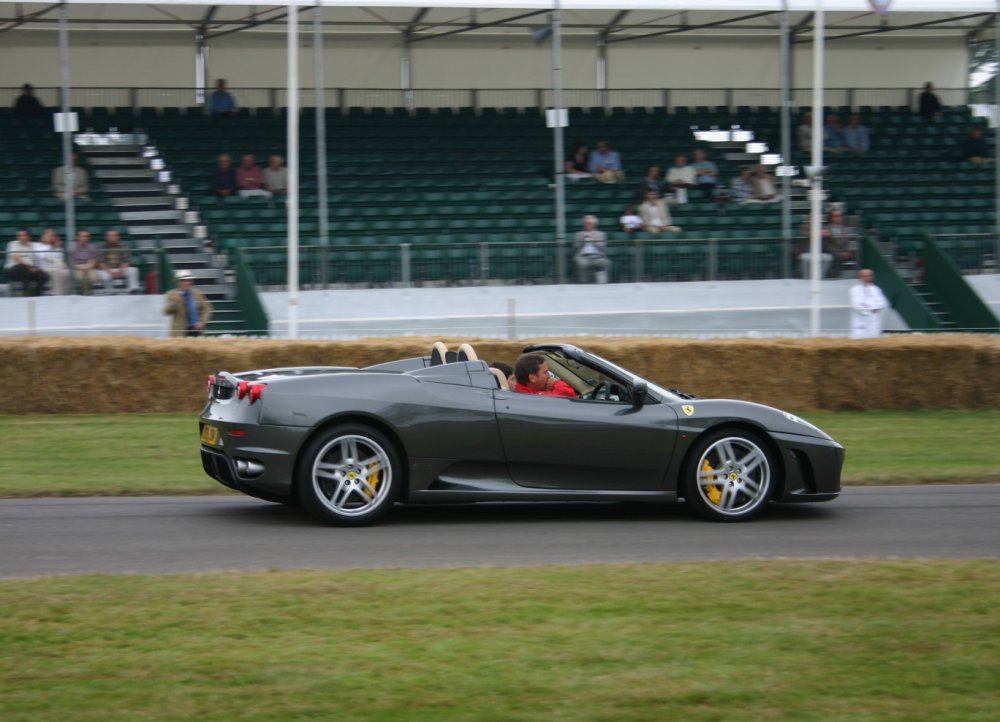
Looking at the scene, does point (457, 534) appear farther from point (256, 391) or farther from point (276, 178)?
point (276, 178)

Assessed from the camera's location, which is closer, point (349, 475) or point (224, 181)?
point (349, 475)

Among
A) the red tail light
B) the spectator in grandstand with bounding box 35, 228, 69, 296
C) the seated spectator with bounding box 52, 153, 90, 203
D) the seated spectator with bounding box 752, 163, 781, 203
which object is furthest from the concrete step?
the red tail light

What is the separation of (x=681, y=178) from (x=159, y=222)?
1018 centimetres

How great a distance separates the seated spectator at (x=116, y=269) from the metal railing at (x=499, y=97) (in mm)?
7853

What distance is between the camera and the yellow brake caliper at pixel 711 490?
8.91 metres

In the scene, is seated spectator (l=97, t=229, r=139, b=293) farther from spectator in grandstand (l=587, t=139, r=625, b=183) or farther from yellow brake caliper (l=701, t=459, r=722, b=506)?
yellow brake caliper (l=701, t=459, r=722, b=506)

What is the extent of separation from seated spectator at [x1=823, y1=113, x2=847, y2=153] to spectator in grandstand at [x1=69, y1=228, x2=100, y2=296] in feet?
52.7

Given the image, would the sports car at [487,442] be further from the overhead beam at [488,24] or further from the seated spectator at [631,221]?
the overhead beam at [488,24]

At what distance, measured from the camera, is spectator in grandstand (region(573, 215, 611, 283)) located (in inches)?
885

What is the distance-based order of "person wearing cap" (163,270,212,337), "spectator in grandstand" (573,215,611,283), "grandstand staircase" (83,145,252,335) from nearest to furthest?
"person wearing cap" (163,270,212,337)
"grandstand staircase" (83,145,252,335)
"spectator in grandstand" (573,215,611,283)

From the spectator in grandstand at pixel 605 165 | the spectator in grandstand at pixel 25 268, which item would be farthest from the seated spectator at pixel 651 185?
the spectator in grandstand at pixel 25 268

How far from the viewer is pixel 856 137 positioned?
29.3m

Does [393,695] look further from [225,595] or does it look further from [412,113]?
[412,113]

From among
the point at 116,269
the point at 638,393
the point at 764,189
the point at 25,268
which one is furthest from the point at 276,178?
the point at 638,393
